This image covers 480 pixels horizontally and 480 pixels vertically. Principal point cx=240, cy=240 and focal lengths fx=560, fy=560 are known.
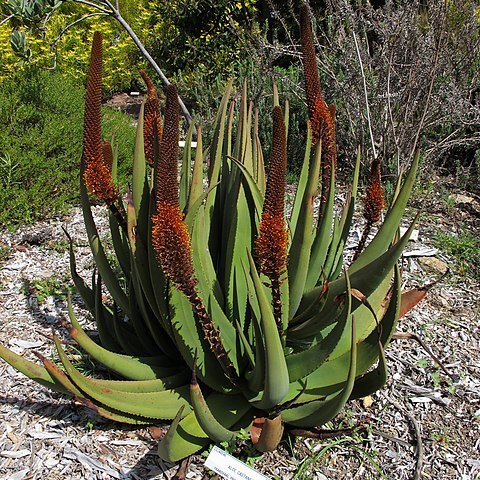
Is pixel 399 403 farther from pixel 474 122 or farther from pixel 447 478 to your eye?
pixel 474 122

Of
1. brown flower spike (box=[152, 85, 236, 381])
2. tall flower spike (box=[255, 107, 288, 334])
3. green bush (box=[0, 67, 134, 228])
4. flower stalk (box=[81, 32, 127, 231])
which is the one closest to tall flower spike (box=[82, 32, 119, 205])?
flower stalk (box=[81, 32, 127, 231])

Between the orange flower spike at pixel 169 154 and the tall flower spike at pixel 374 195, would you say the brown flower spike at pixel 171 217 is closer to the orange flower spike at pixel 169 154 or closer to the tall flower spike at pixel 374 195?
the orange flower spike at pixel 169 154

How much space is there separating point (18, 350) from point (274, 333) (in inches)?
64.5

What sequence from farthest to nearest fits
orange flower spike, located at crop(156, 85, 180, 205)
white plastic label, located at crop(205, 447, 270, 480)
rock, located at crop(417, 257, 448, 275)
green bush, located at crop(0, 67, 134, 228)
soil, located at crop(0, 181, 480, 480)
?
1. green bush, located at crop(0, 67, 134, 228)
2. rock, located at crop(417, 257, 448, 275)
3. soil, located at crop(0, 181, 480, 480)
4. white plastic label, located at crop(205, 447, 270, 480)
5. orange flower spike, located at crop(156, 85, 180, 205)

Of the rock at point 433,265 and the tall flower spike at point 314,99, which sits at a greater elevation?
the tall flower spike at point 314,99

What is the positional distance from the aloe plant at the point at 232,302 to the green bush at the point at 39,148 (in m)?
2.37

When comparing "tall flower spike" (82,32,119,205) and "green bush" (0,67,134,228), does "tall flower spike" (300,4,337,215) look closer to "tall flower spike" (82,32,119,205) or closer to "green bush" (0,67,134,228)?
"tall flower spike" (82,32,119,205)

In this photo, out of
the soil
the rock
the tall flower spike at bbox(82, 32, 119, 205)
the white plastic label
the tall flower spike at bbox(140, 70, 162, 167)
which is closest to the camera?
the tall flower spike at bbox(82, 32, 119, 205)

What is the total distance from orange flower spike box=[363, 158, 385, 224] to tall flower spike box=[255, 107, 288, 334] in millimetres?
574

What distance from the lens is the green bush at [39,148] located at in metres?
4.38

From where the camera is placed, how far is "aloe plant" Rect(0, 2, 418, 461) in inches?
69.7

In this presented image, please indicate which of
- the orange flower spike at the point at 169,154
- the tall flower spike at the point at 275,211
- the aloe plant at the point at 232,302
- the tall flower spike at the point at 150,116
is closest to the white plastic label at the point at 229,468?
the aloe plant at the point at 232,302

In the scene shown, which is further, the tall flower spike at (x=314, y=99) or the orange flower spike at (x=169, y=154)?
the tall flower spike at (x=314, y=99)

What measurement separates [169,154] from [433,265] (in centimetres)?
272
